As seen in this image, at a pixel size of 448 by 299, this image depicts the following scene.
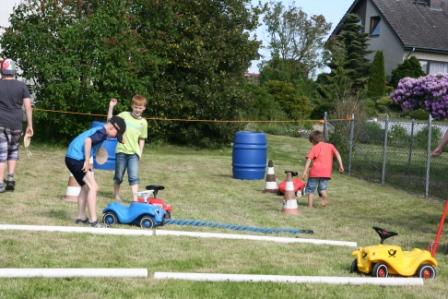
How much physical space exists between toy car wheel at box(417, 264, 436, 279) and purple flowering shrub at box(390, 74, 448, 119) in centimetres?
1654

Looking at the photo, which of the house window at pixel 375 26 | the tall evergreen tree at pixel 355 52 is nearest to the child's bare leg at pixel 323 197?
the tall evergreen tree at pixel 355 52

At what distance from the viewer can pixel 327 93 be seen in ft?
109

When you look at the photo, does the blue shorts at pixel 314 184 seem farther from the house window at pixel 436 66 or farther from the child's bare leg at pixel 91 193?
the house window at pixel 436 66

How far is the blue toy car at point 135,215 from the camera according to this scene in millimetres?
7855

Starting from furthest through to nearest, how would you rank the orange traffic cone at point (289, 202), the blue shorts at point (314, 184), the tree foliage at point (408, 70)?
1. the tree foliage at point (408, 70)
2. the blue shorts at point (314, 184)
3. the orange traffic cone at point (289, 202)

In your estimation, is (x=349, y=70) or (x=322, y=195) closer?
(x=322, y=195)

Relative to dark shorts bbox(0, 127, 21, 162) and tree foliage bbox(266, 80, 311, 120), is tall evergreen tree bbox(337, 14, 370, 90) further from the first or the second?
dark shorts bbox(0, 127, 21, 162)

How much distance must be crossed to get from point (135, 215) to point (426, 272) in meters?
3.41

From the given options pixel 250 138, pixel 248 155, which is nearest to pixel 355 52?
pixel 250 138

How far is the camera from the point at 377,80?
3719cm

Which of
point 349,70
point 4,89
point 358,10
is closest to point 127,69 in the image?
point 4,89

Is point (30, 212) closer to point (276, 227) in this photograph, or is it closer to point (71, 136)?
point (276, 227)

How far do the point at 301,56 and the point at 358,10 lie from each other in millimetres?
7114

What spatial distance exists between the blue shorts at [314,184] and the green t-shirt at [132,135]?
110 inches
